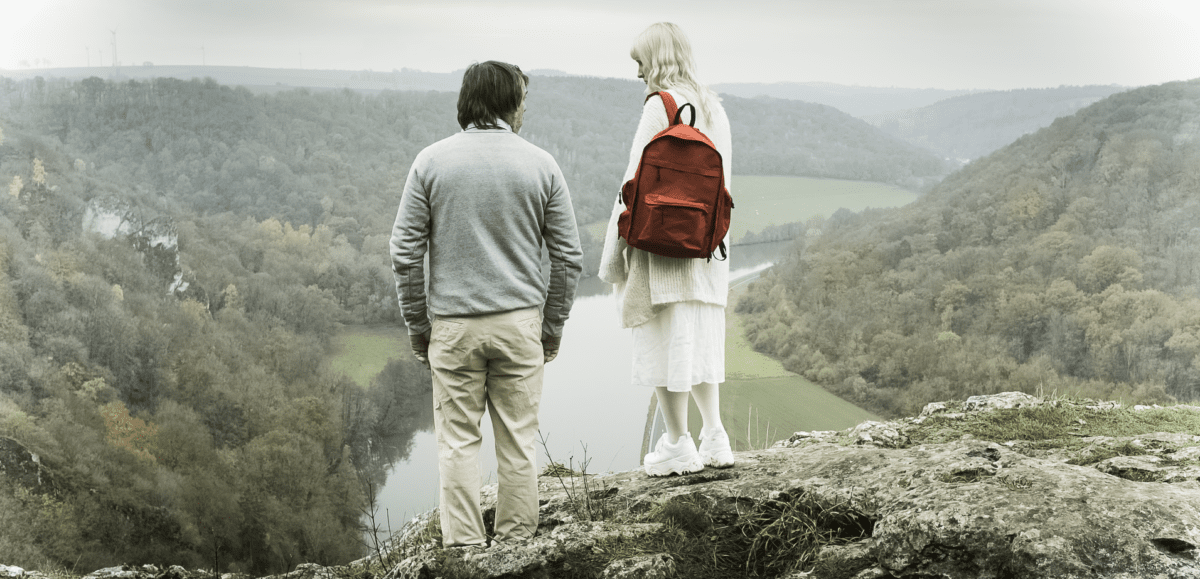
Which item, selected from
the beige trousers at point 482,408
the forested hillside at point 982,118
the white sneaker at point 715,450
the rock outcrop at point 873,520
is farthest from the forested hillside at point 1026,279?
the beige trousers at point 482,408

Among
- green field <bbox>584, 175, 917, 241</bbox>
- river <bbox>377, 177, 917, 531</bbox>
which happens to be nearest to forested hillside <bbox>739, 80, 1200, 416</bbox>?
green field <bbox>584, 175, 917, 241</bbox>

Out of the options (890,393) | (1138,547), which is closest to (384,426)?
(890,393)

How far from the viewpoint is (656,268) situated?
12.0 ft

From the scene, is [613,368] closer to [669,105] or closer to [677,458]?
[677,458]

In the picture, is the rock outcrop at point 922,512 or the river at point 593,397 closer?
the rock outcrop at point 922,512

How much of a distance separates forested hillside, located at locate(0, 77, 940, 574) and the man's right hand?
1284cm

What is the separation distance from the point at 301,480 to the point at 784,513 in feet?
54.2

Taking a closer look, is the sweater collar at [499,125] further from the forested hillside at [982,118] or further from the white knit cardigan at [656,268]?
the forested hillside at [982,118]

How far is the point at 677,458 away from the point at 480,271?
1564mm

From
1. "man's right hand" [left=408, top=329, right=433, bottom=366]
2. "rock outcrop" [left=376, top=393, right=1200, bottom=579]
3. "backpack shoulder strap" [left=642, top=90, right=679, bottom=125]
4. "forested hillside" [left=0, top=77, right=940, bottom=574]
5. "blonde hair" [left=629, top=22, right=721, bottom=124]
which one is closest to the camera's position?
"rock outcrop" [left=376, top=393, right=1200, bottom=579]

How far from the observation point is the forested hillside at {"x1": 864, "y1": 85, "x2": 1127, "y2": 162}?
1332cm

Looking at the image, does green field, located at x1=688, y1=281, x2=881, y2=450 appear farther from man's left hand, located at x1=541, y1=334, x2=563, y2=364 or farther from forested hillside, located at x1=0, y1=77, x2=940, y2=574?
man's left hand, located at x1=541, y1=334, x2=563, y2=364

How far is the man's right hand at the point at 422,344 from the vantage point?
3191mm

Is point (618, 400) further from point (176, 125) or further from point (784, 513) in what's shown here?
point (176, 125)
